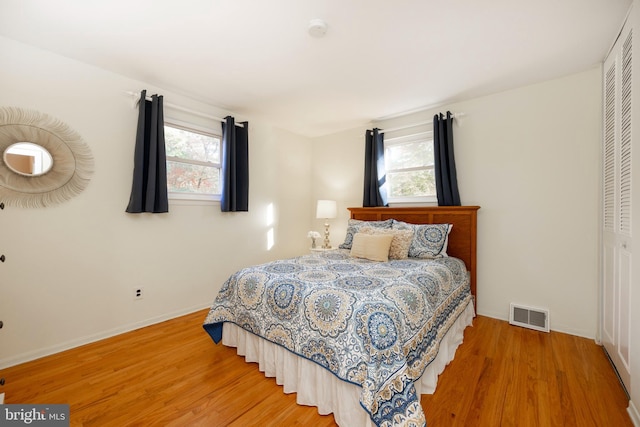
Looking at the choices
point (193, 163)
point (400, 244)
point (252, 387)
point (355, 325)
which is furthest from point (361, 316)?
point (193, 163)

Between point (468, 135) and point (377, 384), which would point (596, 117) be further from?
point (377, 384)

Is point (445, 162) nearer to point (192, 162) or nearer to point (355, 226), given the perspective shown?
point (355, 226)

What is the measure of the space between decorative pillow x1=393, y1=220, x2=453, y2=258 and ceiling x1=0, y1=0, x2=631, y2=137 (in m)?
1.48

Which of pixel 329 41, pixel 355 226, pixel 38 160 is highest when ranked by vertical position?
pixel 329 41

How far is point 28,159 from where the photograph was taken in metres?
2.11

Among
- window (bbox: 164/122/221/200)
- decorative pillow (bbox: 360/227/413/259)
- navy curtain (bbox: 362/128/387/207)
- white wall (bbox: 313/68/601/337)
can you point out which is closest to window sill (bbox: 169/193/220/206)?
window (bbox: 164/122/221/200)

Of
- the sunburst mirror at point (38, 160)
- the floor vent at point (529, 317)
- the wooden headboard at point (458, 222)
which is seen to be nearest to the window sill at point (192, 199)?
the sunburst mirror at point (38, 160)

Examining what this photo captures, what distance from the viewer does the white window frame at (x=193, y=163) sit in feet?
9.77

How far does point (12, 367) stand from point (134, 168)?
175 centimetres

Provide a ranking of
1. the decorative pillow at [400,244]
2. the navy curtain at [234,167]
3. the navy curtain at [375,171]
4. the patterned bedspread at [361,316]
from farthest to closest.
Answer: the navy curtain at [375,171], the navy curtain at [234,167], the decorative pillow at [400,244], the patterned bedspread at [361,316]

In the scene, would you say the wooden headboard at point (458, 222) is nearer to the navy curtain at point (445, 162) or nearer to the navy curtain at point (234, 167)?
the navy curtain at point (445, 162)

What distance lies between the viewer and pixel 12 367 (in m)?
2.00

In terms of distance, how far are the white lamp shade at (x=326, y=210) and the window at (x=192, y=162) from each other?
4.62 ft

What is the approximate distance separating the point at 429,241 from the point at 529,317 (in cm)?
119
